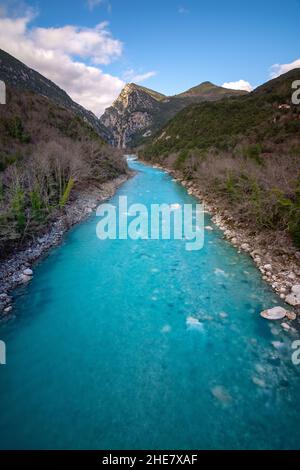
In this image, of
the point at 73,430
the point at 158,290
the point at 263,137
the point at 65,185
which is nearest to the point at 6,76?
the point at 65,185

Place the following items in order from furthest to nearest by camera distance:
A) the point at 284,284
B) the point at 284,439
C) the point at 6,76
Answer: the point at 6,76
the point at 284,284
the point at 284,439

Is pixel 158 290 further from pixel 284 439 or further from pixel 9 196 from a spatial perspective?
pixel 9 196

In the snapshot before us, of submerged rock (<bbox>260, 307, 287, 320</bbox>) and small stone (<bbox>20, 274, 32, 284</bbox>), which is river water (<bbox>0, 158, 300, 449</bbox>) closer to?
submerged rock (<bbox>260, 307, 287, 320</bbox>)

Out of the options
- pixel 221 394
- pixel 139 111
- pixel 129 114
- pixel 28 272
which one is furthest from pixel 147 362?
pixel 129 114

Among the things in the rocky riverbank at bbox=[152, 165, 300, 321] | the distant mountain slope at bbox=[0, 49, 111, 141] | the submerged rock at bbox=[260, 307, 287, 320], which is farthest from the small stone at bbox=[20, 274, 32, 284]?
the distant mountain slope at bbox=[0, 49, 111, 141]

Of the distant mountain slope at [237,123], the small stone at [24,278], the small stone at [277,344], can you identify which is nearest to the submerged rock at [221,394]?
the small stone at [277,344]

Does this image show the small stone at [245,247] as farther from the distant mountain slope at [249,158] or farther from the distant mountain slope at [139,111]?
the distant mountain slope at [139,111]
